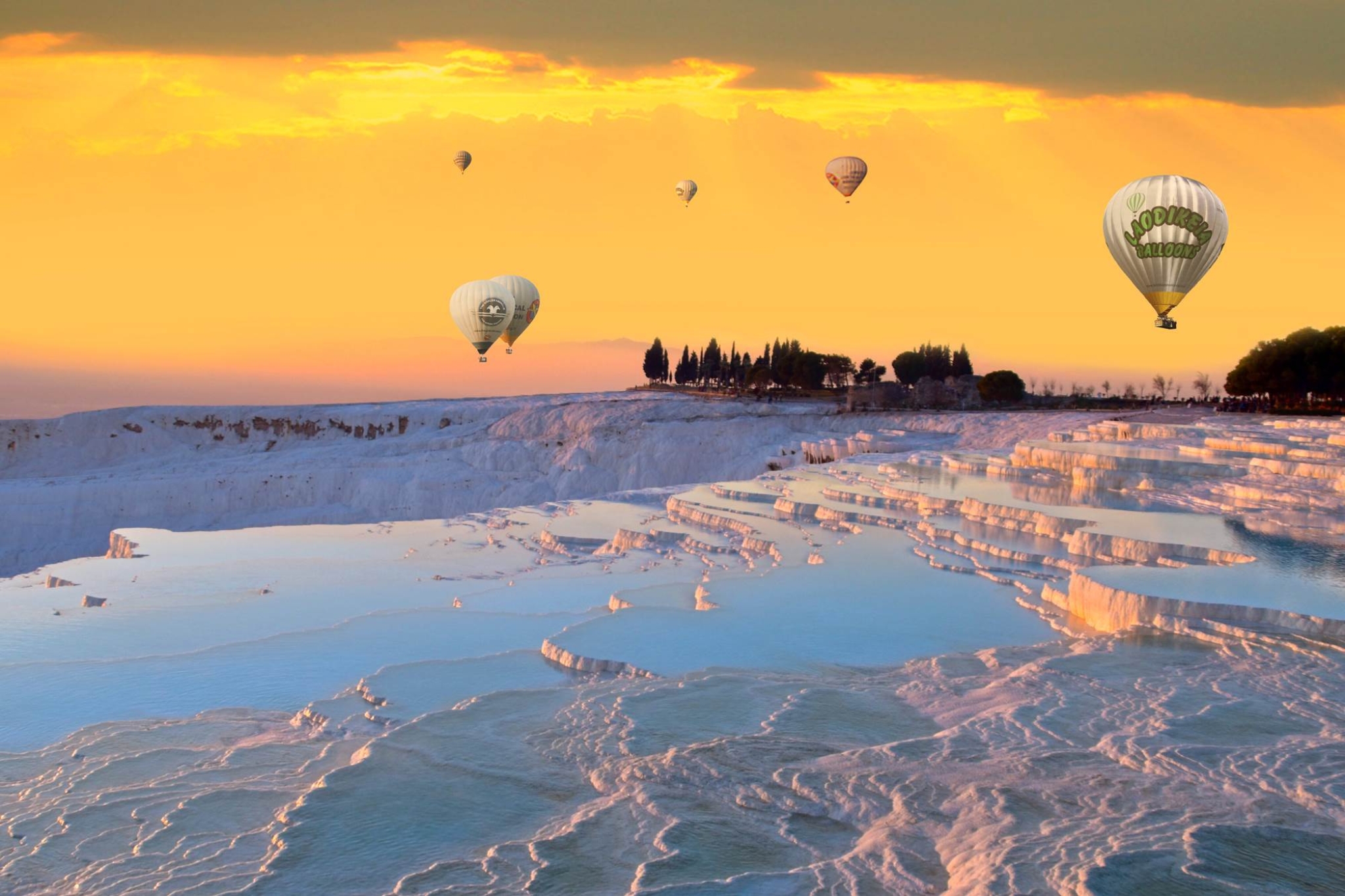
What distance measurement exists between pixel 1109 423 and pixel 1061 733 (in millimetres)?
32254

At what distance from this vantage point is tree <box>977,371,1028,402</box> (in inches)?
2525

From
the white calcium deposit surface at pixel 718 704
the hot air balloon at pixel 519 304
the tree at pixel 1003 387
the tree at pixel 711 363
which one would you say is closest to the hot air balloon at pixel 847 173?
the hot air balloon at pixel 519 304

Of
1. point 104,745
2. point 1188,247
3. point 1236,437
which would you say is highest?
point 1188,247

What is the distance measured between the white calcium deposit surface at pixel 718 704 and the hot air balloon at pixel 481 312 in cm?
2266

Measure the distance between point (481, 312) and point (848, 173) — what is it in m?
17.1

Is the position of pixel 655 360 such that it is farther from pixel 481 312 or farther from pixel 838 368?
pixel 481 312

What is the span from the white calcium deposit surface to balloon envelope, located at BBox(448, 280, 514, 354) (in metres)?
22.7

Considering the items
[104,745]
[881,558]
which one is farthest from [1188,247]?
[104,745]

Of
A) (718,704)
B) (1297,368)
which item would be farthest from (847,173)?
(718,704)

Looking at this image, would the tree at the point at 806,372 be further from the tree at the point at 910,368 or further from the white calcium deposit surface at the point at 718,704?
the white calcium deposit surface at the point at 718,704

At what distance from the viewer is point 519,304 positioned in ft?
154

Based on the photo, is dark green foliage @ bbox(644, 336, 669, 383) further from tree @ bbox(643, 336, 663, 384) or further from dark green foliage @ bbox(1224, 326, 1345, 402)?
dark green foliage @ bbox(1224, 326, 1345, 402)

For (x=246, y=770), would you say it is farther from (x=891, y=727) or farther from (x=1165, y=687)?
(x=1165, y=687)

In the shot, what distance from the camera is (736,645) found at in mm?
11914
